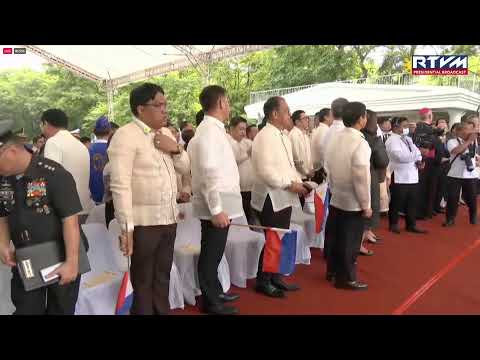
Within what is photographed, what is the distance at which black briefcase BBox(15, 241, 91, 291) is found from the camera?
1.59 m

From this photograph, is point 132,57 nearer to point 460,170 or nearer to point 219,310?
point 460,170

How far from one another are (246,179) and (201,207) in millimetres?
1525

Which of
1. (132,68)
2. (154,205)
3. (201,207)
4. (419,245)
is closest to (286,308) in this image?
(201,207)

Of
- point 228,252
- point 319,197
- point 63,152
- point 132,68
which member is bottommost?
point 228,252

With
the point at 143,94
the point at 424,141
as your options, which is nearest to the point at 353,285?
the point at 143,94

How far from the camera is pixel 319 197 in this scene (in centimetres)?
390

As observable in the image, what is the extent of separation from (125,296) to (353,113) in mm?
2127

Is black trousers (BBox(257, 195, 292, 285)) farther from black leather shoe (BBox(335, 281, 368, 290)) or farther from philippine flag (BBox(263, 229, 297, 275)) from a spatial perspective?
black leather shoe (BBox(335, 281, 368, 290))

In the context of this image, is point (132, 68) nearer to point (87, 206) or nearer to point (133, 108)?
point (87, 206)

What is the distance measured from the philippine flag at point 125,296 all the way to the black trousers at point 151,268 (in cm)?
11

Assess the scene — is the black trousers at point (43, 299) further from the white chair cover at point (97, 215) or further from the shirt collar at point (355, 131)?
the shirt collar at point (355, 131)

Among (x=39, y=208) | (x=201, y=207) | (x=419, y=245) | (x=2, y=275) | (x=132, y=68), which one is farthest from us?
(x=132, y=68)

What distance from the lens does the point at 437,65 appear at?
1658 cm

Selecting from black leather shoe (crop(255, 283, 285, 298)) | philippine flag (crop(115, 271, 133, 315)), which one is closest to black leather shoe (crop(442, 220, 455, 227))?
black leather shoe (crop(255, 283, 285, 298))
